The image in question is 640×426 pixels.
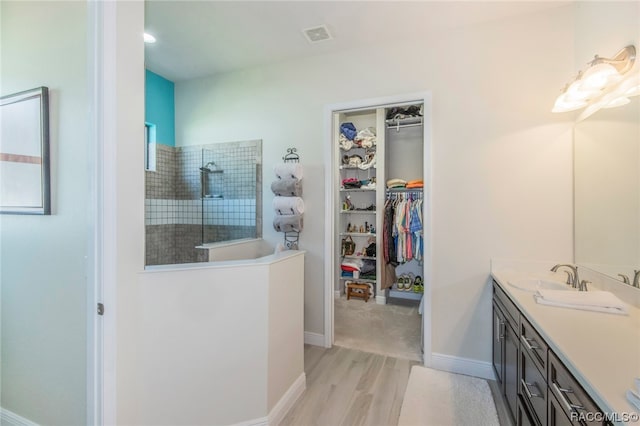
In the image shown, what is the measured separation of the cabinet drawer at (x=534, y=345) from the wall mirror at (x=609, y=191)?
580 mm

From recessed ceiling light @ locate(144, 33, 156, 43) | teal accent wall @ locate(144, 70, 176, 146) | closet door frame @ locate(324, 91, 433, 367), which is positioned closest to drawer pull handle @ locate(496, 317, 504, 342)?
closet door frame @ locate(324, 91, 433, 367)

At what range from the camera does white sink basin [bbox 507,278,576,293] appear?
175 centimetres

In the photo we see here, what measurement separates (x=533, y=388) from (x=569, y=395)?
0.38 m

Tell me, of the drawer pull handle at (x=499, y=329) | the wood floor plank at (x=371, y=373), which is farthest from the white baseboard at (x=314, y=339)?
the drawer pull handle at (x=499, y=329)

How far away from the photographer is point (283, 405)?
1827 mm

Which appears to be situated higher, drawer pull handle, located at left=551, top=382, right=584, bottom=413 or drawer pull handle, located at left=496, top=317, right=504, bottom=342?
drawer pull handle, located at left=551, top=382, right=584, bottom=413

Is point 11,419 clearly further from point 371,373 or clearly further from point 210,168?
point 210,168

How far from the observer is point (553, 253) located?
207cm

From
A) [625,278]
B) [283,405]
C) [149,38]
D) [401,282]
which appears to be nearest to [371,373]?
[283,405]

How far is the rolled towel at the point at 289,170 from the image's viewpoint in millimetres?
2639

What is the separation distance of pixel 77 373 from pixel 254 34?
2.62m

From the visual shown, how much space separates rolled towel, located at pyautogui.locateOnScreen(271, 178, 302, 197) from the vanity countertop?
189cm

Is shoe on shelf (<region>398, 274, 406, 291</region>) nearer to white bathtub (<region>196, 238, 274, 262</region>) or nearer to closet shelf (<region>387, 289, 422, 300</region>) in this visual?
closet shelf (<region>387, 289, 422, 300</region>)

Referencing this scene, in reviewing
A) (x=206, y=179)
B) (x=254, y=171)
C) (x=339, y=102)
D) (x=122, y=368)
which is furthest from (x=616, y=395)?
(x=206, y=179)
